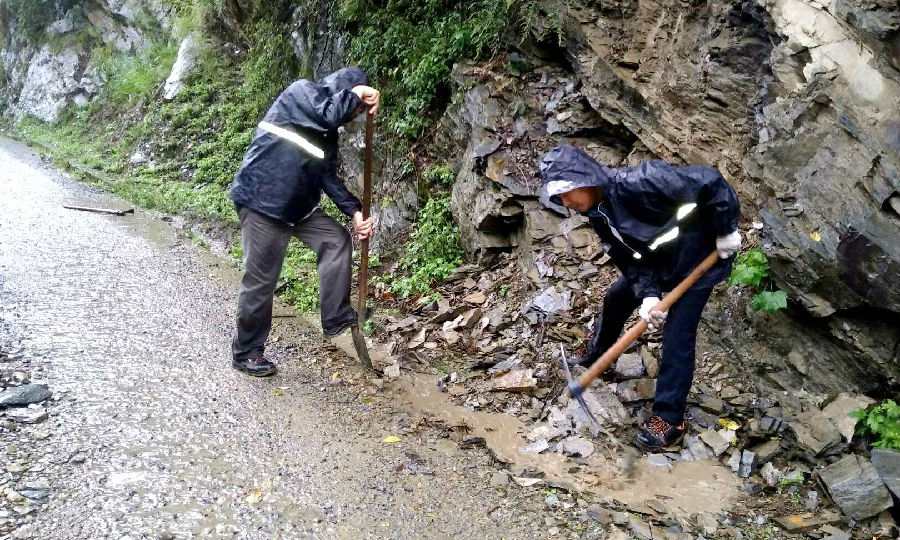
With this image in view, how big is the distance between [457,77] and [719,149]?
2.96m

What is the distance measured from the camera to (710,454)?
3947 millimetres

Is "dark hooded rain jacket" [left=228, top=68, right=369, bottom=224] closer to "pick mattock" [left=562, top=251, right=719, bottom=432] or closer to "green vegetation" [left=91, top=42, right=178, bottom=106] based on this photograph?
"pick mattock" [left=562, top=251, right=719, bottom=432]

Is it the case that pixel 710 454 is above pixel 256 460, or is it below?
below

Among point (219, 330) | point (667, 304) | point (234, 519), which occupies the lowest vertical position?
point (219, 330)

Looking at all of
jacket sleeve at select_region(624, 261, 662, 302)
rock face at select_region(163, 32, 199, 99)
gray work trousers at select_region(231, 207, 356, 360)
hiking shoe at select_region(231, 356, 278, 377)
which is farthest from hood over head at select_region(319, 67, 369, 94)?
rock face at select_region(163, 32, 199, 99)

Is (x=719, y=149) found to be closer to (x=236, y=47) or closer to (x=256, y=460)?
(x=256, y=460)

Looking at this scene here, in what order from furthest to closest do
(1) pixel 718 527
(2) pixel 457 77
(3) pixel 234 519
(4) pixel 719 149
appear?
(2) pixel 457 77 → (4) pixel 719 149 → (1) pixel 718 527 → (3) pixel 234 519

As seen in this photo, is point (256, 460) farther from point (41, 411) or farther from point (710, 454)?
point (710, 454)

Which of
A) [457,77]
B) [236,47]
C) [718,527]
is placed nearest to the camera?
[718,527]

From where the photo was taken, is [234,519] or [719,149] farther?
[719,149]

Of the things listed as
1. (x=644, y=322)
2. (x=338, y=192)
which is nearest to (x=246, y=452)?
(x=338, y=192)

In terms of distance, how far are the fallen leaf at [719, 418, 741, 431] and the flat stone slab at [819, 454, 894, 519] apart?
580 mm

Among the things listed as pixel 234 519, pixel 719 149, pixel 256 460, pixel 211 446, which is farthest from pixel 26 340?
pixel 719 149

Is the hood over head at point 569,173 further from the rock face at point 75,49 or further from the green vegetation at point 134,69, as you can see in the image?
the rock face at point 75,49
